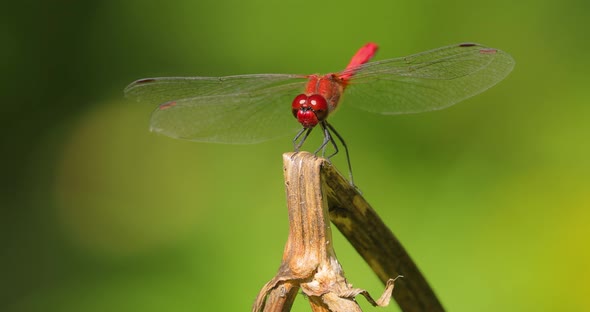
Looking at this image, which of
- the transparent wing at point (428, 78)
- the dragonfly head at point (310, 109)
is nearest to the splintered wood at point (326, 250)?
the dragonfly head at point (310, 109)

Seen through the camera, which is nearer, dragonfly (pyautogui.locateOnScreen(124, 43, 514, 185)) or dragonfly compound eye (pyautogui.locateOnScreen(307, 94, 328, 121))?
dragonfly compound eye (pyautogui.locateOnScreen(307, 94, 328, 121))

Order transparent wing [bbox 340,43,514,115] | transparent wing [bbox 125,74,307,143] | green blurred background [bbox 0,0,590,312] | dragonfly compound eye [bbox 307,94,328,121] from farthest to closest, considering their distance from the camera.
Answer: green blurred background [bbox 0,0,590,312]
transparent wing [bbox 125,74,307,143]
transparent wing [bbox 340,43,514,115]
dragonfly compound eye [bbox 307,94,328,121]

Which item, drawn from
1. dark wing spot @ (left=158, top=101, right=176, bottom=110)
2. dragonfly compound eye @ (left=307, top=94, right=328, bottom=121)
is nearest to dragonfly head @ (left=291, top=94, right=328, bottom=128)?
dragonfly compound eye @ (left=307, top=94, right=328, bottom=121)

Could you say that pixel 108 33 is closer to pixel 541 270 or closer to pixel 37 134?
pixel 37 134

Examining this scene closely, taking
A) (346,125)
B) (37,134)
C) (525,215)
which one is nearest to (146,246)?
(37,134)

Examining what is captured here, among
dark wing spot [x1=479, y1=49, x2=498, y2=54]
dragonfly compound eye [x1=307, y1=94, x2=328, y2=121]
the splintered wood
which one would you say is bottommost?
the splintered wood

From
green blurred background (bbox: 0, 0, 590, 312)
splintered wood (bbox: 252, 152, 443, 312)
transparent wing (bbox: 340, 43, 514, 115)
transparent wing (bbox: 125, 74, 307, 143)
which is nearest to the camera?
splintered wood (bbox: 252, 152, 443, 312)

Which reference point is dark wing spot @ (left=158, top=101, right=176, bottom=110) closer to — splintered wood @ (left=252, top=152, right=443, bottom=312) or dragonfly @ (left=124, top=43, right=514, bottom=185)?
dragonfly @ (left=124, top=43, right=514, bottom=185)

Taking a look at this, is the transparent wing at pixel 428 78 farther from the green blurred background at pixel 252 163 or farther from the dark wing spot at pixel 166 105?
the dark wing spot at pixel 166 105
